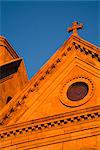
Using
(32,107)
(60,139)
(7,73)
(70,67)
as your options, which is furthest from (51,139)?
(7,73)

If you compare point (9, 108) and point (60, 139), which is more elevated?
point (9, 108)

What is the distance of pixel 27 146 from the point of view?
2647 cm

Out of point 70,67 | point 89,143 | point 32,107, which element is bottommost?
point 89,143

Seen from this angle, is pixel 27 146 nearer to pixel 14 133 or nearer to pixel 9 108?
pixel 14 133

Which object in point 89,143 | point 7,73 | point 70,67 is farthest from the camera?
point 7,73

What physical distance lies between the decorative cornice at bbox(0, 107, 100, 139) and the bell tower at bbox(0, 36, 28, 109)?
553 cm

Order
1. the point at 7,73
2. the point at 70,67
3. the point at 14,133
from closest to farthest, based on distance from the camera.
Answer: the point at 14,133
the point at 70,67
the point at 7,73

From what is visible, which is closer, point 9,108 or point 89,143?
point 89,143

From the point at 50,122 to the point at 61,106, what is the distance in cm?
132

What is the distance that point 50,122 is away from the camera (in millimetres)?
26594

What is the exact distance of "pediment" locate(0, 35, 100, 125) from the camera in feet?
91.4

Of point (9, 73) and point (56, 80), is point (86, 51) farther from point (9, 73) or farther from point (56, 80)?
point (9, 73)

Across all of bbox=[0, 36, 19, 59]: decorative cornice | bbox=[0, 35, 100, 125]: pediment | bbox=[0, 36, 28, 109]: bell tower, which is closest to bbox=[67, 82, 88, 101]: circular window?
bbox=[0, 35, 100, 125]: pediment

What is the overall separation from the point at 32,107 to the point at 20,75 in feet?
27.4
